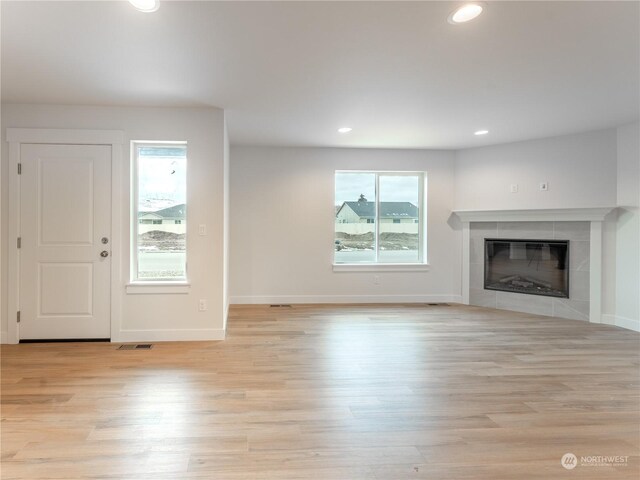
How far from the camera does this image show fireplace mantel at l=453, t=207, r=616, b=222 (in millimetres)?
4891

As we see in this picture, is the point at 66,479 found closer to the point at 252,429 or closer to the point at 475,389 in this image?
the point at 252,429

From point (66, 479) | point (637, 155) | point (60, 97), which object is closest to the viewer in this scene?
point (66, 479)

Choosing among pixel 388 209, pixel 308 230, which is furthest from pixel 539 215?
pixel 308 230

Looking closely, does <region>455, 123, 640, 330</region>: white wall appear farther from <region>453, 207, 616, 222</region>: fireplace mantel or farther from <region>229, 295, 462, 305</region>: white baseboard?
<region>229, 295, 462, 305</region>: white baseboard

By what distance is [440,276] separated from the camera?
20.4 feet

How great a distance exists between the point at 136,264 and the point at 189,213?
832 millimetres

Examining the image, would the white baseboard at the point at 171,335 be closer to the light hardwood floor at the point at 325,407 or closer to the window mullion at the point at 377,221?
the light hardwood floor at the point at 325,407

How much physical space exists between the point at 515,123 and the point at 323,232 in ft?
10.1

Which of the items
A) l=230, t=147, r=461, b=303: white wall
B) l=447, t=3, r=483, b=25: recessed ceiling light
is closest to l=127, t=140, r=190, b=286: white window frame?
l=230, t=147, r=461, b=303: white wall

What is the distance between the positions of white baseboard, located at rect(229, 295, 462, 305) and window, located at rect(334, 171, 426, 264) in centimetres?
59

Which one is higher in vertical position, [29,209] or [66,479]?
[29,209]

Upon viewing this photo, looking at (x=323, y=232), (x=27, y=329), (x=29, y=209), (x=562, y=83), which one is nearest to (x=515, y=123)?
(x=562, y=83)

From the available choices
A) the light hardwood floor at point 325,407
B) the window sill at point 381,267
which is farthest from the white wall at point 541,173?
the light hardwood floor at point 325,407

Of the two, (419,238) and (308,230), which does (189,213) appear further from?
(419,238)
